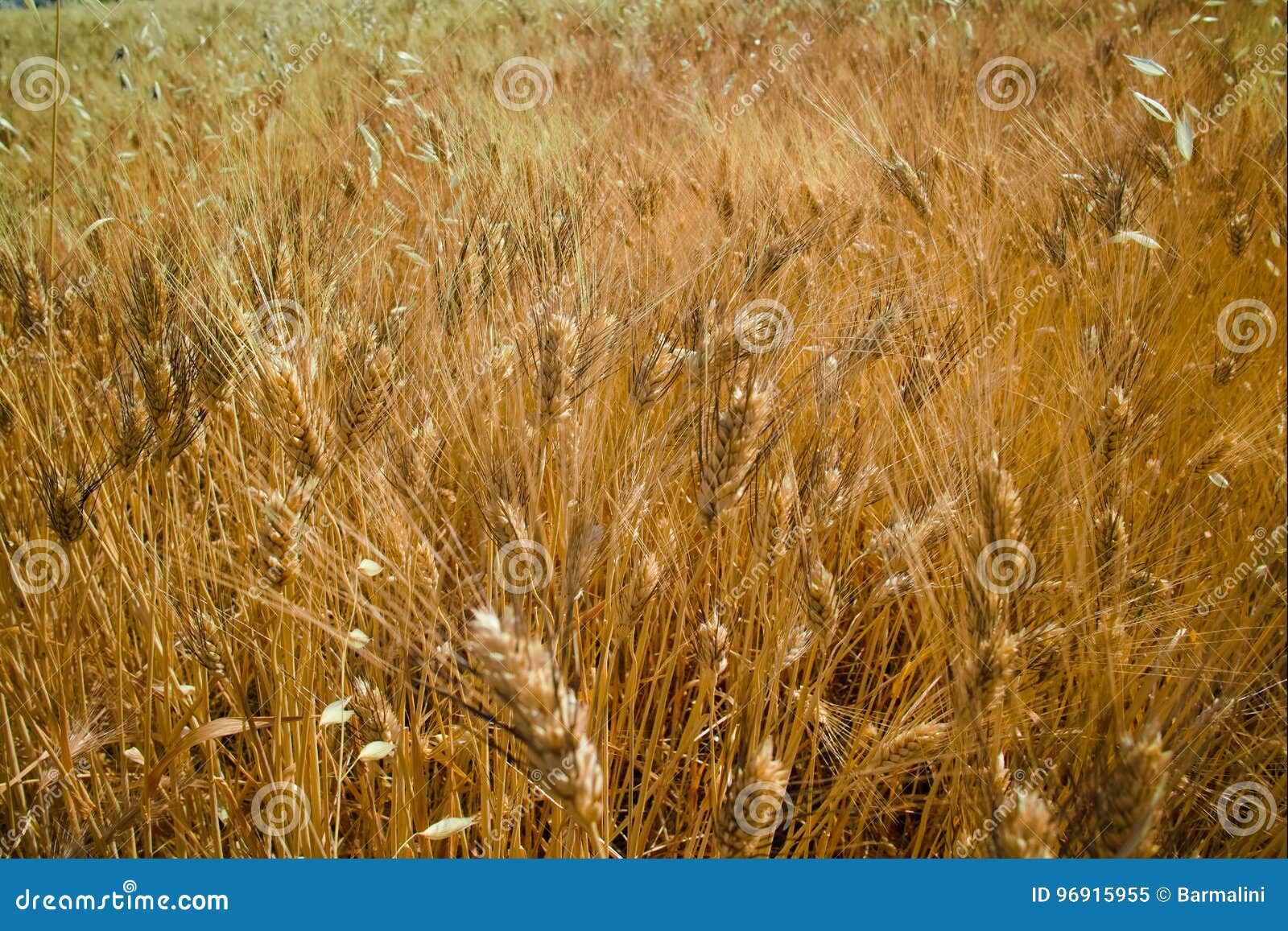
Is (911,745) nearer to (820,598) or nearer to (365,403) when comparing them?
(820,598)

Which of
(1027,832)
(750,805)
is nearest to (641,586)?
(750,805)

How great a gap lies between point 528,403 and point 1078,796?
0.70 m

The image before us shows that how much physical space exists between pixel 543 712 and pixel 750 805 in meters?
0.22

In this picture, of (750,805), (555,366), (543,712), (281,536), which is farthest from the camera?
(555,366)

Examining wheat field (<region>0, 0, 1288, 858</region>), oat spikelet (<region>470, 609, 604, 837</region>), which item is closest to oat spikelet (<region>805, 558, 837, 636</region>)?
wheat field (<region>0, 0, 1288, 858</region>)

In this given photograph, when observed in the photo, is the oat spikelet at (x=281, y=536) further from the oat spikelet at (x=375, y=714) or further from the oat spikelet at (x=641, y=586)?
the oat spikelet at (x=641, y=586)

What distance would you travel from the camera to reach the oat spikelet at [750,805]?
58 cm

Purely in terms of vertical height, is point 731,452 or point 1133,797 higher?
point 731,452

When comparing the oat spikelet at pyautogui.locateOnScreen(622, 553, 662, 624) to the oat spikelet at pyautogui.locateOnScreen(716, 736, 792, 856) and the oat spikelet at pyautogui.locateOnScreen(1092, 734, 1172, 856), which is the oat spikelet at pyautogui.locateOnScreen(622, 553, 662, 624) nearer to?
the oat spikelet at pyautogui.locateOnScreen(716, 736, 792, 856)

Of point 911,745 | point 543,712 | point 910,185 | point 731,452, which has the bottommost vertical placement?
point 911,745

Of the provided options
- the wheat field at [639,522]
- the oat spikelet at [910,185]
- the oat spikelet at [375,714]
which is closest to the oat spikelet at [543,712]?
the wheat field at [639,522]

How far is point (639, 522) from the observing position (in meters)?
0.92

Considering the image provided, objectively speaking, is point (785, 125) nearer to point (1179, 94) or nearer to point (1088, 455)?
point (1179, 94)

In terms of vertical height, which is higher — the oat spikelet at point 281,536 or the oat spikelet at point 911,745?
the oat spikelet at point 281,536
